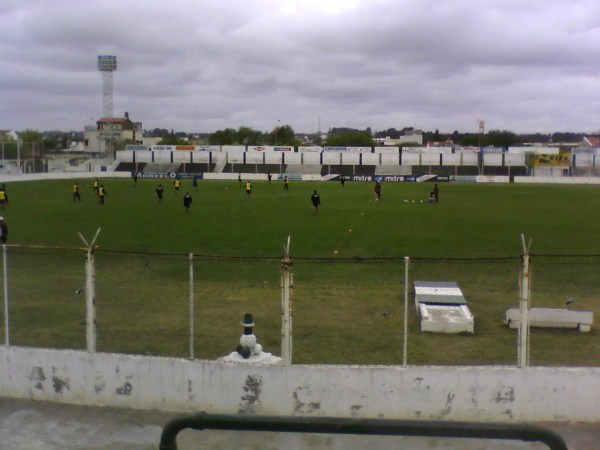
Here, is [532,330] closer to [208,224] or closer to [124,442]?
[124,442]

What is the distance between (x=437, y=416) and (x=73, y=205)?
35.7 meters

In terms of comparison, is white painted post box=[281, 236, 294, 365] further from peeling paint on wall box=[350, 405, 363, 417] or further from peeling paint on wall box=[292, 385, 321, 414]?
peeling paint on wall box=[350, 405, 363, 417]

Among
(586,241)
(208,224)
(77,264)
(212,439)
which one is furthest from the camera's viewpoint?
(208,224)

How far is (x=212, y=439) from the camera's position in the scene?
26.6ft

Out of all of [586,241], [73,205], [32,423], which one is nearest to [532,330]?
[32,423]

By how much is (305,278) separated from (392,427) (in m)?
15.0

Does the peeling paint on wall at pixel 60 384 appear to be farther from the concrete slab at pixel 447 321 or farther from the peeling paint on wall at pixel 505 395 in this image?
the concrete slab at pixel 447 321

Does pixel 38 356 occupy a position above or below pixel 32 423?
above

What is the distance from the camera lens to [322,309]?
14.0m

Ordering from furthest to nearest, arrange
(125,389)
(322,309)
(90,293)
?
1. (322,309)
2. (125,389)
3. (90,293)

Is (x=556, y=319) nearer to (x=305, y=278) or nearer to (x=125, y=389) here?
(x=305, y=278)

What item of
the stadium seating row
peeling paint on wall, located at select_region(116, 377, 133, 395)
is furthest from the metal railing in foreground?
the stadium seating row

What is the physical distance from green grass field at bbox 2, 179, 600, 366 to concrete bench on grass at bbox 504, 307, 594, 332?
7.3 inches

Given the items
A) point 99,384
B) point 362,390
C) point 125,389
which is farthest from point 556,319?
point 99,384
